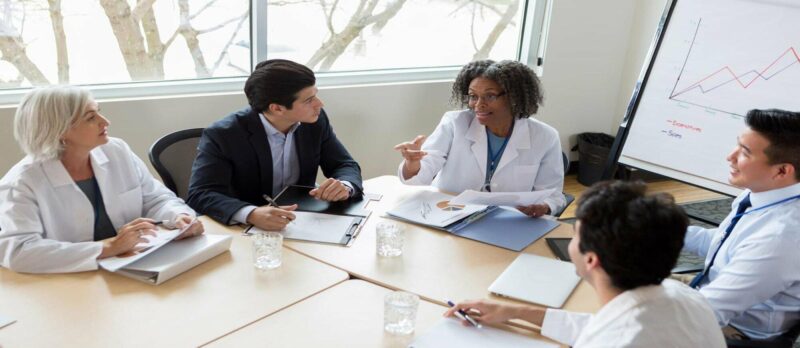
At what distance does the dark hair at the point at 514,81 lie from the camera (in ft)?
8.68

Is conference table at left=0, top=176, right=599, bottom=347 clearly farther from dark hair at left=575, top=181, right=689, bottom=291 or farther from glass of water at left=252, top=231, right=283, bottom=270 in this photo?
Result: dark hair at left=575, top=181, right=689, bottom=291

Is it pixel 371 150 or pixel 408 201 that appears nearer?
pixel 408 201

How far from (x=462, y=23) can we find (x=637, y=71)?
5.06ft

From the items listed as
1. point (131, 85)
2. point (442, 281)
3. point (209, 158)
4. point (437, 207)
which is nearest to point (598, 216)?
point (442, 281)

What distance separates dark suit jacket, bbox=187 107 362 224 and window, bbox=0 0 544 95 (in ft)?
3.63

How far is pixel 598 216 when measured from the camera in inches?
48.3

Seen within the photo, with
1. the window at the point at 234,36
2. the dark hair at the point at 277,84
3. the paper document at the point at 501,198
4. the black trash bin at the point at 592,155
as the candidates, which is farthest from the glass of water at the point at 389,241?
the black trash bin at the point at 592,155

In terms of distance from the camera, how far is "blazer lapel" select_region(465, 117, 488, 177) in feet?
8.89

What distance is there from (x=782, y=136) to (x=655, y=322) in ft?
3.36

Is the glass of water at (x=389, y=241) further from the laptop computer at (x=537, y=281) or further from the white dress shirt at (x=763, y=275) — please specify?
the white dress shirt at (x=763, y=275)

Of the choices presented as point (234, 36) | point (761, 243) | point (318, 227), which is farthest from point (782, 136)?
point (234, 36)

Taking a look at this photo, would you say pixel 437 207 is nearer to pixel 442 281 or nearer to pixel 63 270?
pixel 442 281

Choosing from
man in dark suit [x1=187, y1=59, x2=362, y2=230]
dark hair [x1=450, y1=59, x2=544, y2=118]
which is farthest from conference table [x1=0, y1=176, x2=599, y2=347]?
dark hair [x1=450, y1=59, x2=544, y2=118]

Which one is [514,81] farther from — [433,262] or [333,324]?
[333,324]
